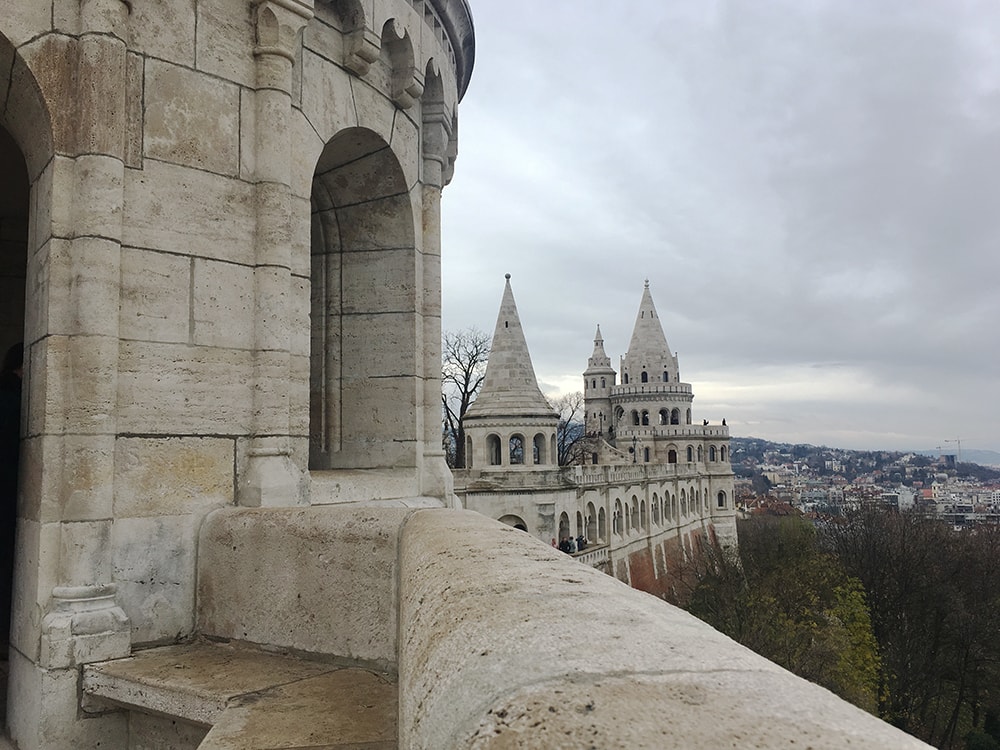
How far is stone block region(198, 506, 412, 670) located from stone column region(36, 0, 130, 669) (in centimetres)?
38

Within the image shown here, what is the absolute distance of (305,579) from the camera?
110 inches

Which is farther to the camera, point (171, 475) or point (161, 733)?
point (171, 475)

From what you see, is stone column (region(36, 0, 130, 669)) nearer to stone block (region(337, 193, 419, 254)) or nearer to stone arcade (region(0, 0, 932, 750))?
stone arcade (region(0, 0, 932, 750))

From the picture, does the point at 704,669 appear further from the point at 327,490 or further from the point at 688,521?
the point at 688,521

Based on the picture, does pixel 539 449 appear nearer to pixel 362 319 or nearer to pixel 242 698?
pixel 362 319

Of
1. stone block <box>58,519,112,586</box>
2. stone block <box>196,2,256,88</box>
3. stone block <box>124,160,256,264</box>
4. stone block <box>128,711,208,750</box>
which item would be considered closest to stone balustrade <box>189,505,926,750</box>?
stone block <box>128,711,208,750</box>

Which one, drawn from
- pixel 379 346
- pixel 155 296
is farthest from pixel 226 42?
pixel 379 346

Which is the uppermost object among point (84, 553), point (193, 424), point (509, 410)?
point (509, 410)

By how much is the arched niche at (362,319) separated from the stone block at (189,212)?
61.5 inches

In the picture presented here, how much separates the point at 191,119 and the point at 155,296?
803 millimetres

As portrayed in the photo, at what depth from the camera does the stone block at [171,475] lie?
10.3 feet

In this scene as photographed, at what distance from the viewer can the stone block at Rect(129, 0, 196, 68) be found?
131 inches

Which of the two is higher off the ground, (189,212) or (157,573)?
(189,212)

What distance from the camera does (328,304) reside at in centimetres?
520
